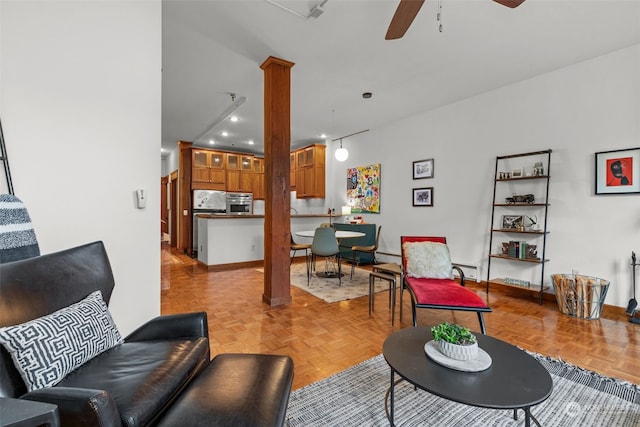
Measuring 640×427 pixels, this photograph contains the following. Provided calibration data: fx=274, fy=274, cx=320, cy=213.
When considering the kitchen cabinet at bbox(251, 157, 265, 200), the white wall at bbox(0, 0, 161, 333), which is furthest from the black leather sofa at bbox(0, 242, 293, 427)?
the kitchen cabinet at bbox(251, 157, 265, 200)

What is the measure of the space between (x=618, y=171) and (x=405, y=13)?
2.95 meters

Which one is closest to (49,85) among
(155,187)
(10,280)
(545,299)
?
(155,187)

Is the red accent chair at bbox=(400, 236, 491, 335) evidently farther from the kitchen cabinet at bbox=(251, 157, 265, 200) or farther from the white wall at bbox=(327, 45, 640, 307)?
→ the kitchen cabinet at bbox=(251, 157, 265, 200)

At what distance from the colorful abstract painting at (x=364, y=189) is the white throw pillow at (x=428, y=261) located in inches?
112

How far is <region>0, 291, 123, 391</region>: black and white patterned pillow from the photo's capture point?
947 millimetres

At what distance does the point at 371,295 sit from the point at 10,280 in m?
2.59

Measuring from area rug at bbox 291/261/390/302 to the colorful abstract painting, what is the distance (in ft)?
5.10

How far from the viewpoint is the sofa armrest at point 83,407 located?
803 mm

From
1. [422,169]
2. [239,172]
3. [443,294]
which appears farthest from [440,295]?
[239,172]

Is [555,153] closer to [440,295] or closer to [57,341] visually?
[440,295]

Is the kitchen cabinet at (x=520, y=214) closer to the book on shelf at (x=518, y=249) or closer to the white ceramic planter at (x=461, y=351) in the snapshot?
the book on shelf at (x=518, y=249)

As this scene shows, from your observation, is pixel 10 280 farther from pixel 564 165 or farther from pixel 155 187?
pixel 564 165

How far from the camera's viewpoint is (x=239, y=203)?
733cm

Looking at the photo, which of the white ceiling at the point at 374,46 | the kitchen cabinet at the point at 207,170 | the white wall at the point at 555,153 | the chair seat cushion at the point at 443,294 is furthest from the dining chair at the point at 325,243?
the kitchen cabinet at the point at 207,170
